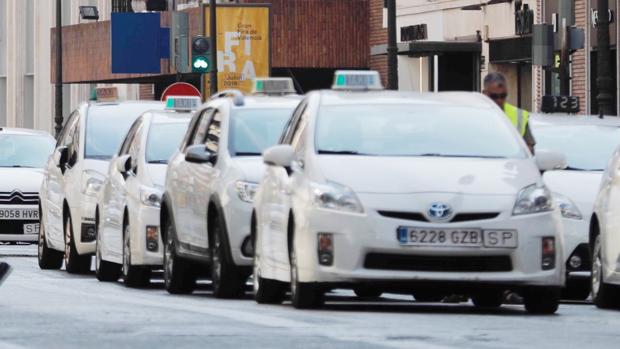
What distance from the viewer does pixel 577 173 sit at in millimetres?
18938

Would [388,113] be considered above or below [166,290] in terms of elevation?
above

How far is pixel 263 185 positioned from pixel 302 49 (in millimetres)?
40290

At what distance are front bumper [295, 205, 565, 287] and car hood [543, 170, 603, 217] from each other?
132 inches

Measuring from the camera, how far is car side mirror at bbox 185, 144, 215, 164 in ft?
57.6

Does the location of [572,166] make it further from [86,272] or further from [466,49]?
[466,49]

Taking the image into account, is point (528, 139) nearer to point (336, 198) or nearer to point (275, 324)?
point (336, 198)

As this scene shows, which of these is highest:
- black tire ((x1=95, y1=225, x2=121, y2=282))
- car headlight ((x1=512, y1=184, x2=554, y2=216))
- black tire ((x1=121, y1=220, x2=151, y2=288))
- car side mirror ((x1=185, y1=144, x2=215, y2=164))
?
car side mirror ((x1=185, y1=144, x2=215, y2=164))

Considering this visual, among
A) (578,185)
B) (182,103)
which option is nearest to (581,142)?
(578,185)

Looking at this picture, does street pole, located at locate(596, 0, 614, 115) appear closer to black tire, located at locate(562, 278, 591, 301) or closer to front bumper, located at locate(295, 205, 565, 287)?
black tire, located at locate(562, 278, 591, 301)

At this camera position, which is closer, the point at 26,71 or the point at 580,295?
the point at 580,295

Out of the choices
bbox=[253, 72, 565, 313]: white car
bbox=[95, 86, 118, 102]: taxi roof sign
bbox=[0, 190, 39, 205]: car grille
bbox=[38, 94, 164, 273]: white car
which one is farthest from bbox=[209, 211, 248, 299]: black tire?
bbox=[0, 190, 39, 205]: car grille

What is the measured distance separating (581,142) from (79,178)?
632 cm

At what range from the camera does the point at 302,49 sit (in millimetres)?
56438

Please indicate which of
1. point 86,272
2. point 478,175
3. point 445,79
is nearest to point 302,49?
point 445,79
